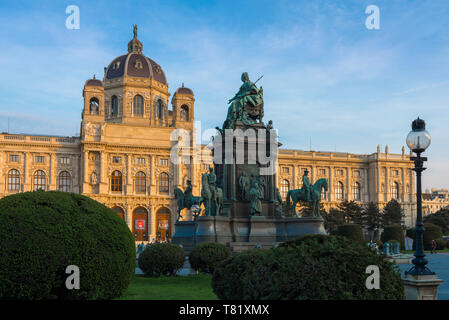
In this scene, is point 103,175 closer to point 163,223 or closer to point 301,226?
point 163,223

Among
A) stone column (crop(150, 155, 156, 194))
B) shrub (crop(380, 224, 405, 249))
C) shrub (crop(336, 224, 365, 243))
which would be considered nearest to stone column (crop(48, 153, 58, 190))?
stone column (crop(150, 155, 156, 194))

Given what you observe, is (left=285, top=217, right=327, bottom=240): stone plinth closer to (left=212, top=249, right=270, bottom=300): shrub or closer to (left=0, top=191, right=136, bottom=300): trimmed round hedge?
(left=0, top=191, right=136, bottom=300): trimmed round hedge

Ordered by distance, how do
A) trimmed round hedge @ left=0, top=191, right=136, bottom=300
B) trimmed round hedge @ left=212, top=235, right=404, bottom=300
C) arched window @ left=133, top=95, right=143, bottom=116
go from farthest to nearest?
arched window @ left=133, top=95, right=143, bottom=116, trimmed round hedge @ left=0, top=191, right=136, bottom=300, trimmed round hedge @ left=212, top=235, right=404, bottom=300

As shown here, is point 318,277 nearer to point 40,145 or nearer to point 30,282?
point 30,282

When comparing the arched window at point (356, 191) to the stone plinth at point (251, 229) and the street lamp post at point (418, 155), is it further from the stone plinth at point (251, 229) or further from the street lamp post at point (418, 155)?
the street lamp post at point (418, 155)

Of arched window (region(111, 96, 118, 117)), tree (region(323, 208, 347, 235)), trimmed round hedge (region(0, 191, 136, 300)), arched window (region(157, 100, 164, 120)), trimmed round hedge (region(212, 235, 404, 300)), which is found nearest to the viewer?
trimmed round hedge (region(212, 235, 404, 300))

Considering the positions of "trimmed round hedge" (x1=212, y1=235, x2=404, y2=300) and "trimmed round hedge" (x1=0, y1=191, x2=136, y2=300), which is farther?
"trimmed round hedge" (x1=0, y1=191, x2=136, y2=300)

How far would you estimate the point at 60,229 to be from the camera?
7680mm

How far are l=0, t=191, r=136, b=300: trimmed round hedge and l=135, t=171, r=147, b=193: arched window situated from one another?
194 ft

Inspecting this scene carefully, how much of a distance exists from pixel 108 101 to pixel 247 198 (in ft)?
195

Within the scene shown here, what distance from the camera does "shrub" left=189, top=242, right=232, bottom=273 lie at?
518 inches

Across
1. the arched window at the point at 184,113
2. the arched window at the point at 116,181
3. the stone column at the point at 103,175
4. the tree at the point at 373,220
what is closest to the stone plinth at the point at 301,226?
the tree at the point at 373,220

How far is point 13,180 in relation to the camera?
6281cm

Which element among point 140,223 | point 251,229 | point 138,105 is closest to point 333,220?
point 140,223
